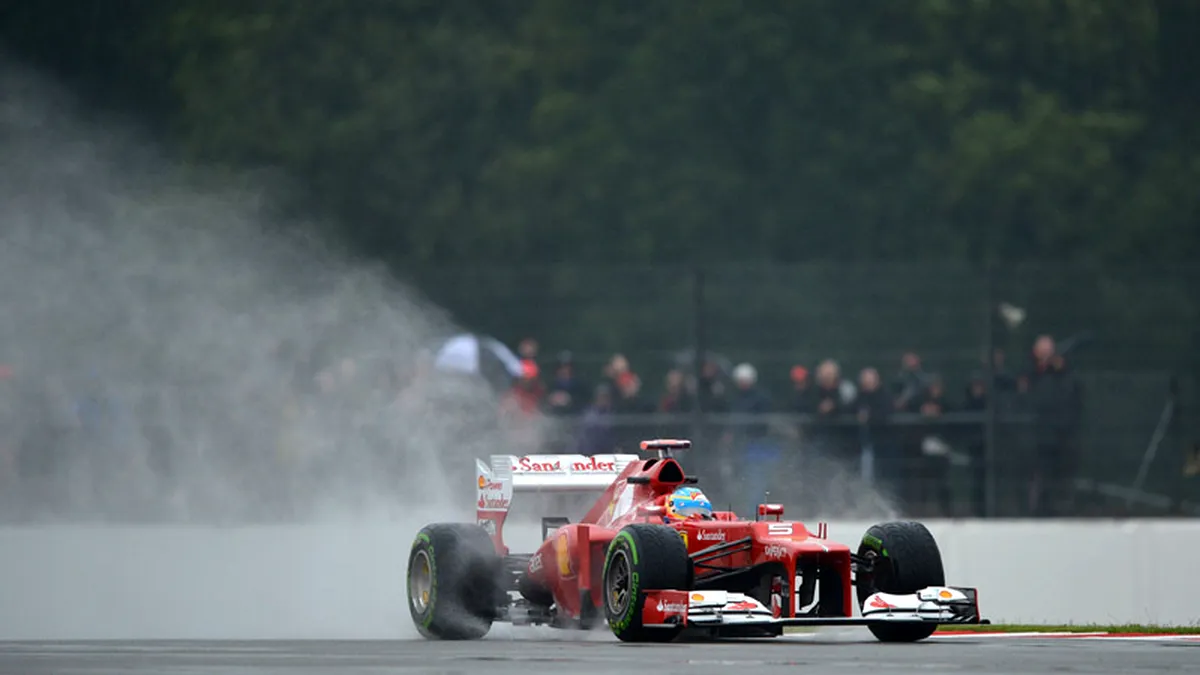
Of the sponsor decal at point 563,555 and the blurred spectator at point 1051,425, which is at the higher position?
the blurred spectator at point 1051,425

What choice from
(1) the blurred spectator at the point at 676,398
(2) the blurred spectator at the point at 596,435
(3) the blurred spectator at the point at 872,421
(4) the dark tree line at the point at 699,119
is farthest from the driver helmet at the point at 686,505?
(4) the dark tree line at the point at 699,119

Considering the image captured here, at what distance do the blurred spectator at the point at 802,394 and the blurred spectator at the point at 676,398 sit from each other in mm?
1512

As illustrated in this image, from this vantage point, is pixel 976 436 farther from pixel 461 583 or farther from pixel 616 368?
pixel 461 583

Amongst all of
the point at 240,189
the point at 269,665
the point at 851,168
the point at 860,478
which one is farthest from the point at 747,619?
the point at 851,168

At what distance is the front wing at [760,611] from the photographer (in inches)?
631

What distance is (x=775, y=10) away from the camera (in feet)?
162

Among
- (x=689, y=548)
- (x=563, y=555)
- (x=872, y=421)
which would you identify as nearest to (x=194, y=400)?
(x=872, y=421)

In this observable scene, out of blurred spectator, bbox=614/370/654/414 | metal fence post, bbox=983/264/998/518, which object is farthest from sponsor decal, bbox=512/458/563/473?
metal fence post, bbox=983/264/998/518

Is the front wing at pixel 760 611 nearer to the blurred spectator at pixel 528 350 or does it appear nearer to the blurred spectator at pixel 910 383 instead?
the blurred spectator at pixel 910 383

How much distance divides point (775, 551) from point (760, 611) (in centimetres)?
74

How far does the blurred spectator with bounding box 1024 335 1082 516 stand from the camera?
87.6 ft

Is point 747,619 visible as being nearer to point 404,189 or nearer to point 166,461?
point 166,461

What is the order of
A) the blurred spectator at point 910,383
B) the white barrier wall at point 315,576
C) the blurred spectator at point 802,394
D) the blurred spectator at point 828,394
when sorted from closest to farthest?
1. the white barrier wall at point 315,576
2. the blurred spectator at point 910,383
3. the blurred spectator at point 828,394
4. the blurred spectator at point 802,394

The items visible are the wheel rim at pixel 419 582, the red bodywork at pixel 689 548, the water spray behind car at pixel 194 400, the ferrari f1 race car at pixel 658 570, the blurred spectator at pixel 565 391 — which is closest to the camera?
the ferrari f1 race car at pixel 658 570
